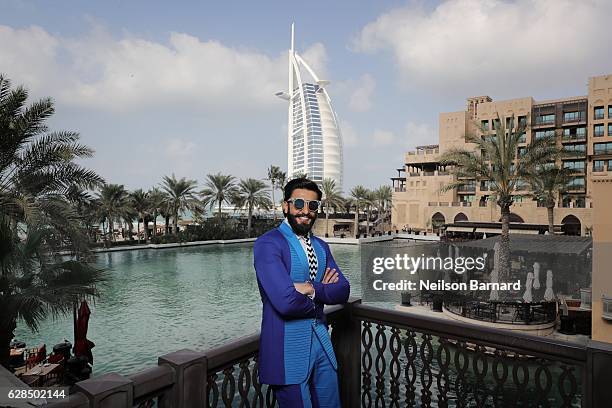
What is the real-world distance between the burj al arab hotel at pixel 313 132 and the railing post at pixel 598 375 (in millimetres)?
84107

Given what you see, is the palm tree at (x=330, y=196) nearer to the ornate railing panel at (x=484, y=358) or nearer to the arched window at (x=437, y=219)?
the arched window at (x=437, y=219)

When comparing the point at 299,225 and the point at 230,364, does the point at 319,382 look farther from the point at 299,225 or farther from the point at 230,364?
the point at 299,225

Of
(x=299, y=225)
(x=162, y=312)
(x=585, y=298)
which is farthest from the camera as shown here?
(x=162, y=312)

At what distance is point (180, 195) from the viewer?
37156 mm

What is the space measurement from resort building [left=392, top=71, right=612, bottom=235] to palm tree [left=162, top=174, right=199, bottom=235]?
2118 centimetres

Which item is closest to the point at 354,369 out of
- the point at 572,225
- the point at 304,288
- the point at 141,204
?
the point at 304,288

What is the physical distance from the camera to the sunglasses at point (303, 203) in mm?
2318

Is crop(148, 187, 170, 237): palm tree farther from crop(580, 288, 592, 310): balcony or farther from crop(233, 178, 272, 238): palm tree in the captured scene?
crop(580, 288, 592, 310): balcony

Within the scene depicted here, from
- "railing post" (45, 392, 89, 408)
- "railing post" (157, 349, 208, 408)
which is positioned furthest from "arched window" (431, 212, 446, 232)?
"railing post" (45, 392, 89, 408)

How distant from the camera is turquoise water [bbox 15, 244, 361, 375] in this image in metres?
11.7

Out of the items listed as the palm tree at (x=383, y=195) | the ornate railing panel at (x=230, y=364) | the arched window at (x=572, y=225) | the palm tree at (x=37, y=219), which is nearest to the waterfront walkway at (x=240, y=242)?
the palm tree at (x=383, y=195)

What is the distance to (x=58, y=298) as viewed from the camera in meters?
7.86

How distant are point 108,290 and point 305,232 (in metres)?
18.7

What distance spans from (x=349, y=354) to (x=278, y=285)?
4.66ft
